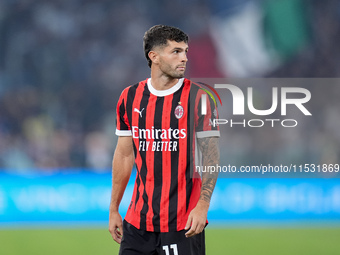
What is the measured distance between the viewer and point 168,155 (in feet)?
9.21

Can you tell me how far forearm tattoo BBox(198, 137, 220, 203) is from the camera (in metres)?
2.72

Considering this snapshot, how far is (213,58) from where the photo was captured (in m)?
12.1

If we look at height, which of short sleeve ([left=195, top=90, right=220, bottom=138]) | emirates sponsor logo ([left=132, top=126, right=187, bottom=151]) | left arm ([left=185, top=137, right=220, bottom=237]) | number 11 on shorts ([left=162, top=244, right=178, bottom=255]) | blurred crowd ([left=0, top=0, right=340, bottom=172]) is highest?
blurred crowd ([left=0, top=0, right=340, bottom=172])

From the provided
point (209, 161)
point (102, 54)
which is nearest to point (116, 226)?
point (209, 161)

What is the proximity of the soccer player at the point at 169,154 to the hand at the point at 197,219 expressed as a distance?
3cm

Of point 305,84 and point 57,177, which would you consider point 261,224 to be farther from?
point 305,84

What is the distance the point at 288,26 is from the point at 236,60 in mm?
1510

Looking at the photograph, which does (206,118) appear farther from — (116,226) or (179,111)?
(116,226)

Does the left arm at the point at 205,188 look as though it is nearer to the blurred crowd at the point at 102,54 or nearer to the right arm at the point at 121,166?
the right arm at the point at 121,166

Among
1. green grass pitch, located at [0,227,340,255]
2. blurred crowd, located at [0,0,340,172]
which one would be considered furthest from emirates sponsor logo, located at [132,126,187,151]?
blurred crowd, located at [0,0,340,172]

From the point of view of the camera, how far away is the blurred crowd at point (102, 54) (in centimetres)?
1075

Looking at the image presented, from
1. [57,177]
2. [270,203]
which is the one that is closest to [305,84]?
[270,203]

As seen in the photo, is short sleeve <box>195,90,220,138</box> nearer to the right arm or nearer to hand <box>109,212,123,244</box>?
the right arm

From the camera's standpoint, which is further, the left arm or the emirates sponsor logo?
the emirates sponsor logo
